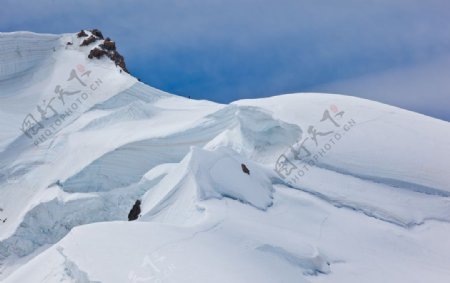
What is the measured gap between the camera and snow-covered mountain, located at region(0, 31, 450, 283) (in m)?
8.98

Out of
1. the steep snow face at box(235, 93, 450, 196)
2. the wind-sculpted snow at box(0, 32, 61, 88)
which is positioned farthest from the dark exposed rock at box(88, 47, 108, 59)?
the steep snow face at box(235, 93, 450, 196)

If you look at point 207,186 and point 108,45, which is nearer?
point 207,186

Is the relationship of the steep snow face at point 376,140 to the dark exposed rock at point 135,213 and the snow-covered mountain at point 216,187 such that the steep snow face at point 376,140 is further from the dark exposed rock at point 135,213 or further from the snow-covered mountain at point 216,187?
the dark exposed rock at point 135,213

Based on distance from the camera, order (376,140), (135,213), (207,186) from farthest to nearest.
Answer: (135,213) → (376,140) → (207,186)

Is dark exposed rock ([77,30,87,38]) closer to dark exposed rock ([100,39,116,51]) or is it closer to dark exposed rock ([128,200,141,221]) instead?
dark exposed rock ([100,39,116,51])

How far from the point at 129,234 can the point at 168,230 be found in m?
0.71

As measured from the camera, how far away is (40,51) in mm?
26359

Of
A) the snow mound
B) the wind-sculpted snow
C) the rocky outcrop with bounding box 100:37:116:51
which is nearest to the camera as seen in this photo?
the snow mound

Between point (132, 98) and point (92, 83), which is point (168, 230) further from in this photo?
point (92, 83)

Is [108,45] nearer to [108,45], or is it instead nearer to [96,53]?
[108,45]

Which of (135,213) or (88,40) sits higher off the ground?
(88,40)

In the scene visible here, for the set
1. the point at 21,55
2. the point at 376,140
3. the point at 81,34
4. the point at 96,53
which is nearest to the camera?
the point at 376,140

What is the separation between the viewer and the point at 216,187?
11.7 m

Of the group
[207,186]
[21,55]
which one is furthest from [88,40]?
[207,186]
